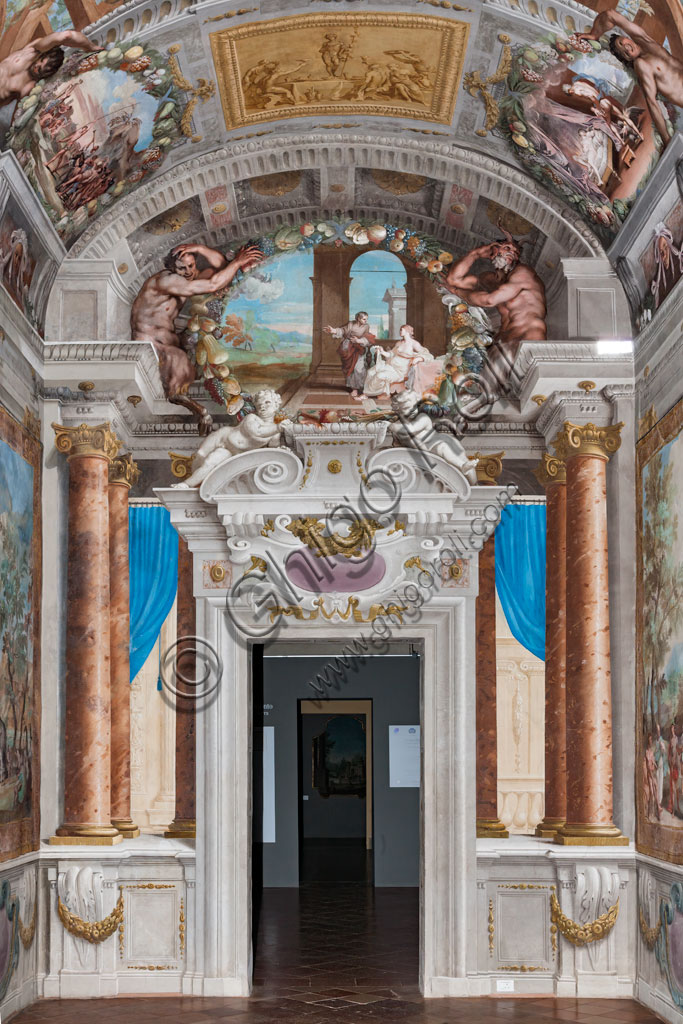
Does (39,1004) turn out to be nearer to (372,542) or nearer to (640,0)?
(372,542)

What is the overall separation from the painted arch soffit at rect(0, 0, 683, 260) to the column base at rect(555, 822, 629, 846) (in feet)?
17.6

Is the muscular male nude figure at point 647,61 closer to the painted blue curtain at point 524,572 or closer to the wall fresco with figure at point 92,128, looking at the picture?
the wall fresco with figure at point 92,128

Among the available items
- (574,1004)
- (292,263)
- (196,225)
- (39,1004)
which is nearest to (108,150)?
(196,225)

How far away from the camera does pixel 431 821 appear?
11.0 m

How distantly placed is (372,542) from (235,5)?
4.69 metres

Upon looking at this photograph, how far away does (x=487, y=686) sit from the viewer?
1154 centimetres

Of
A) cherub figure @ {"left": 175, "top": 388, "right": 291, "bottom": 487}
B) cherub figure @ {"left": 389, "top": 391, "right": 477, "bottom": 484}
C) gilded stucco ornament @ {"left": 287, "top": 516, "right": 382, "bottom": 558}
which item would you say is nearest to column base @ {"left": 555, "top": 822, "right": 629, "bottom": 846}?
gilded stucco ornament @ {"left": 287, "top": 516, "right": 382, "bottom": 558}

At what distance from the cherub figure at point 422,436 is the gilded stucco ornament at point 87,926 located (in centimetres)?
506

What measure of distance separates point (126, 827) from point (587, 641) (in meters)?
4.54

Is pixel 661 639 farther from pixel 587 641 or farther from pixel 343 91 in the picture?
pixel 343 91

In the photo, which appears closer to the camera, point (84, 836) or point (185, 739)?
point (84, 836)

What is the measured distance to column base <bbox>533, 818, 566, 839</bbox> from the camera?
1119 centimetres

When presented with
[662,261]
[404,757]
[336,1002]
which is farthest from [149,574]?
[404,757]

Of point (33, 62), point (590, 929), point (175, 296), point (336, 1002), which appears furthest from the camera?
point (175, 296)
